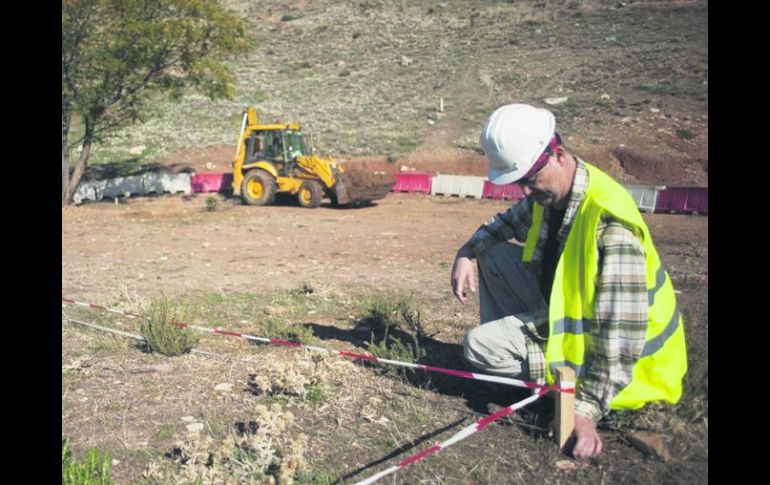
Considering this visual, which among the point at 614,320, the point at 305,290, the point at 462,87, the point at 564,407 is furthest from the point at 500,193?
the point at 564,407

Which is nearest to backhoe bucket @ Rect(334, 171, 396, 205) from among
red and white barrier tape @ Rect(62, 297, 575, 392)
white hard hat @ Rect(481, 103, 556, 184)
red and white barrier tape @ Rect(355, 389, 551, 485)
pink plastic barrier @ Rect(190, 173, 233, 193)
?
pink plastic barrier @ Rect(190, 173, 233, 193)

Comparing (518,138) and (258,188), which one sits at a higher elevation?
(518,138)

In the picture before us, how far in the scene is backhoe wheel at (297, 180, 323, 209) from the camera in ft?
53.9

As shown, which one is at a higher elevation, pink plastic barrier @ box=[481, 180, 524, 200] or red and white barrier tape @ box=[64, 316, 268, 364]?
pink plastic barrier @ box=[481, 180, 524, 200]

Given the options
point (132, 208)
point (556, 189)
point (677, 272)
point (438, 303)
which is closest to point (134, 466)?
point (556, 189)

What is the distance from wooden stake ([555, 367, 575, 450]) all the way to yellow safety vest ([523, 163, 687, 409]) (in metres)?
0.18

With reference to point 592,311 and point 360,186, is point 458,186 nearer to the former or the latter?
point 360,186

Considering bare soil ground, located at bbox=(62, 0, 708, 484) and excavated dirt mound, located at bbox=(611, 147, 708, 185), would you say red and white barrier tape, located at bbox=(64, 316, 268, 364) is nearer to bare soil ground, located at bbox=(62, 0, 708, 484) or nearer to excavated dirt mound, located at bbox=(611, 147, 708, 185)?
bare soil ground, located at bbox=(62, 0, 708, 484)

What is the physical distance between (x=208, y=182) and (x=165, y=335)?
16122 mm

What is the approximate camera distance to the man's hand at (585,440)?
312cm

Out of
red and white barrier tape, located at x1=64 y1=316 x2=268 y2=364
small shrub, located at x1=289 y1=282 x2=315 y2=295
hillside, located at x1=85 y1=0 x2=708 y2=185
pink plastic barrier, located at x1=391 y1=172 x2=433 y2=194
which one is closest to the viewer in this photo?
red and white barrier tape, located at x1=64 y1=316 x2=268 y2=364

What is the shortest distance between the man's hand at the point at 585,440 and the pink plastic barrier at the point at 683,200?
1379 centimetres

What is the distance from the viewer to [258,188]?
17219mm

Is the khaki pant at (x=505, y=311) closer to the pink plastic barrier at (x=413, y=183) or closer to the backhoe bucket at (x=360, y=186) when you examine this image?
the backhoe bucket at (x=360, y=186)
